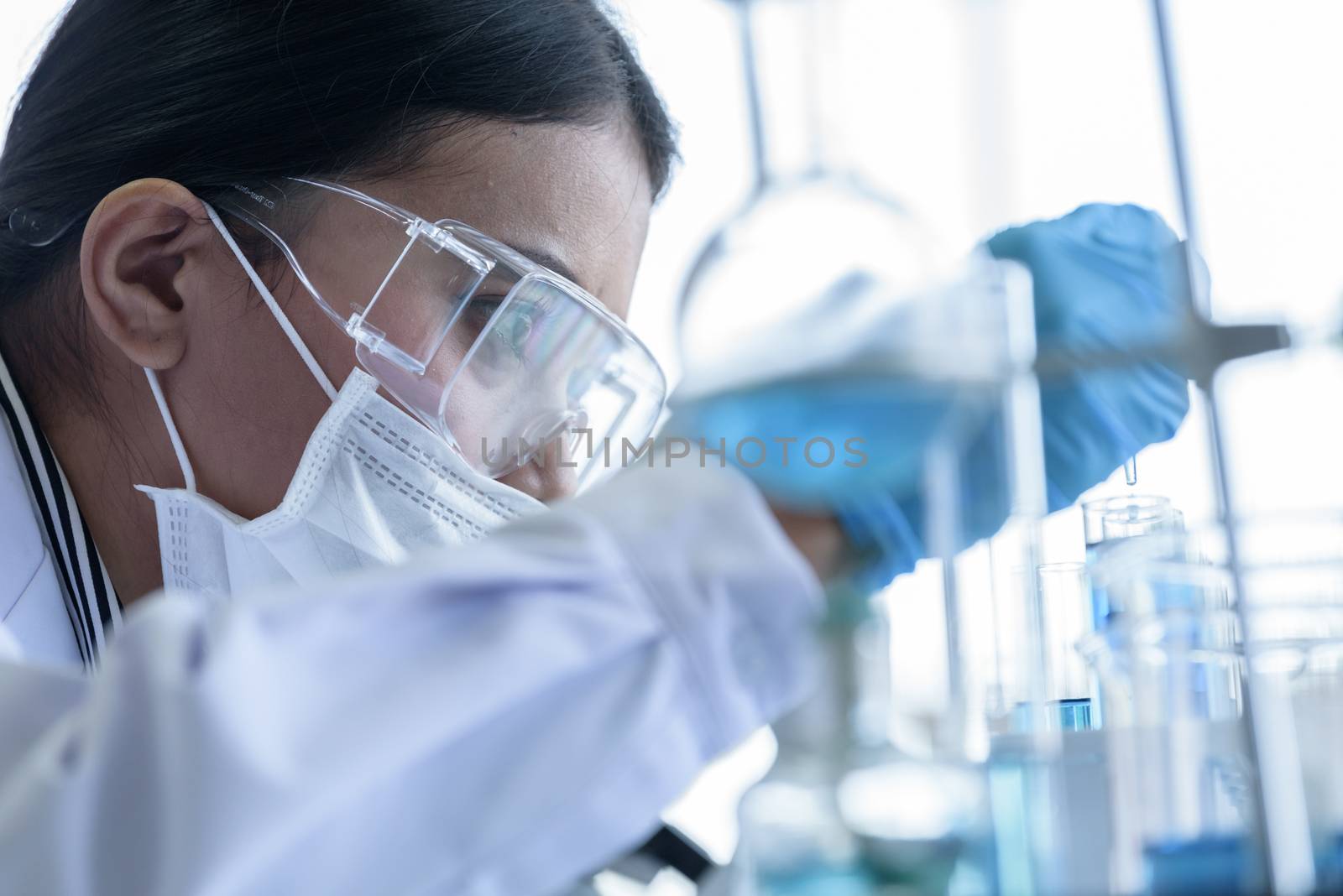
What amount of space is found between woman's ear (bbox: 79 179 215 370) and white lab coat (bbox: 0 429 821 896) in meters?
0.70

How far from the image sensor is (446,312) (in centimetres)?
111

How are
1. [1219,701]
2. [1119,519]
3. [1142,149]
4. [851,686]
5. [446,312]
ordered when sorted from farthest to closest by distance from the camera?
1. [446,312]
2. [1142,149]
3. [1119,519]
4. [1219,701]
5. [851,686]

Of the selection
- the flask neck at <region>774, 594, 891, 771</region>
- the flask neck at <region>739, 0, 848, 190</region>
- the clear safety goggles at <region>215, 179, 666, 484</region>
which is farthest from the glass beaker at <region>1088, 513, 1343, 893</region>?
the clear safety goggles at <region>215, 179, 666, 484</region>

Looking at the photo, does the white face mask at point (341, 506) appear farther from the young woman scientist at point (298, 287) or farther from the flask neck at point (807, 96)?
the flask neck at point (807, 96)

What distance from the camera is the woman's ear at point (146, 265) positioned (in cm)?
110

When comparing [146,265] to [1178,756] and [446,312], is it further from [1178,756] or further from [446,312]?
[1178,756]

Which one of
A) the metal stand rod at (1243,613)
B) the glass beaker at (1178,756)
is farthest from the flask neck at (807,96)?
the glass beaker at (1178,756)

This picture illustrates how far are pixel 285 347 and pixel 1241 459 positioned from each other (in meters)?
0.90

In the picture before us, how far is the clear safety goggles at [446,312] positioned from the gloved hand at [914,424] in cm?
54

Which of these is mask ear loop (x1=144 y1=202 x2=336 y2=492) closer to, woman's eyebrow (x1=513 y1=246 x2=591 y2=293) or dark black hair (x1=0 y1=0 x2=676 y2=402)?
dark black hair (x1=0 y1=0 x2=676 y2=402)

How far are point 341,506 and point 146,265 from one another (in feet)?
0.97

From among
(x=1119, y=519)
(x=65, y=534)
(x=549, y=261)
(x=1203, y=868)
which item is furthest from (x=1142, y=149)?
(x=65, y=534)

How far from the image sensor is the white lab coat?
0.48 m

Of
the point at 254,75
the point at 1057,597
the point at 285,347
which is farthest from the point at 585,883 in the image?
the point at 254,75
